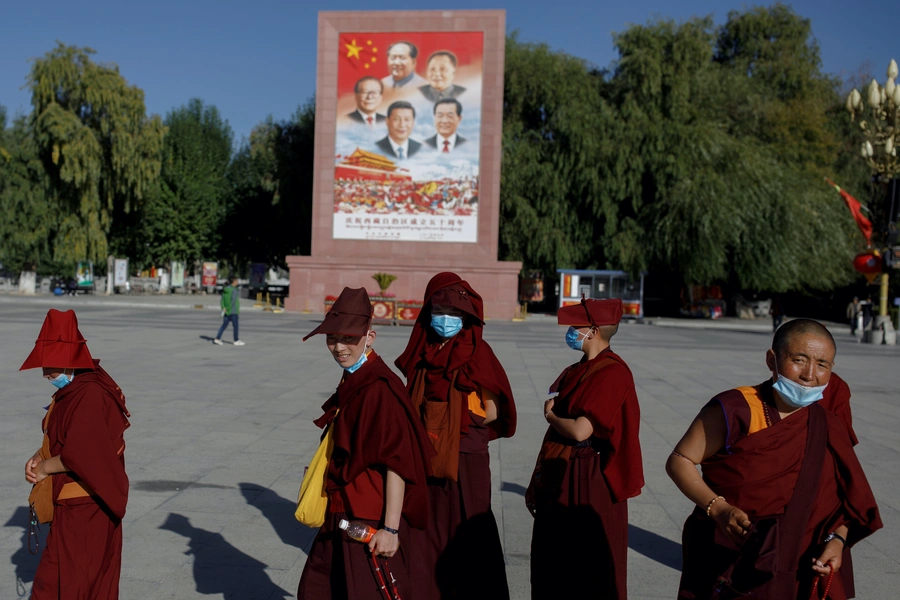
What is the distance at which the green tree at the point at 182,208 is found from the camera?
4822cm

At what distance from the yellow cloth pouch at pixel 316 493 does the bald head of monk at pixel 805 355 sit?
5.47ft

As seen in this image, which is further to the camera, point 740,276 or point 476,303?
point 740,276

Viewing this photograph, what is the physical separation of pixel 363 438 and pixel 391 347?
595 inches

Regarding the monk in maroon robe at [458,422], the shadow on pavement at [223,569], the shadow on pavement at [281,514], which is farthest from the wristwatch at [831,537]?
the shadow on pavement at [281,514]

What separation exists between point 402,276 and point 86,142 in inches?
594

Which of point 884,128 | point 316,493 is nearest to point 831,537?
point 316,493

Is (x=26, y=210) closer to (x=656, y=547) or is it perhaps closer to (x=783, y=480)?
(x=656, y=547)

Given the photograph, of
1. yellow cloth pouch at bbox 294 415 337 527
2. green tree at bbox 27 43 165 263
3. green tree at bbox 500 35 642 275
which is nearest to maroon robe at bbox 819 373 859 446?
yellow cloth pouch at bbox 294 415 337 527

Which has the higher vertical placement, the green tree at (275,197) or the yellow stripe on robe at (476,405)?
the green tree at (275,197)

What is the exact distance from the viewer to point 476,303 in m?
4.39

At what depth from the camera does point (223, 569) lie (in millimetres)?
4832

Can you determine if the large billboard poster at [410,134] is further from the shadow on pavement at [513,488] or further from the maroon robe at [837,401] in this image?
the maroon robe at [837,401]

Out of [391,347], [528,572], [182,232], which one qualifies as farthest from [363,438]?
[182,232]

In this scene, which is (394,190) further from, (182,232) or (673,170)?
(182,232)
